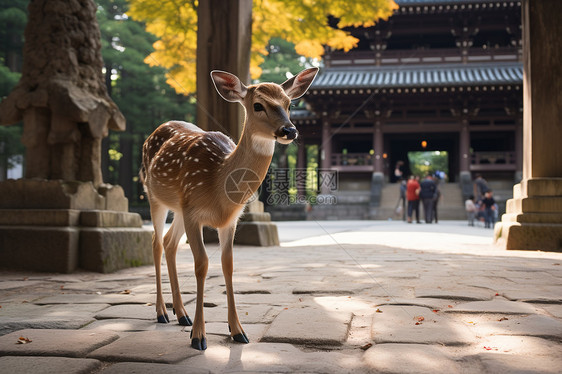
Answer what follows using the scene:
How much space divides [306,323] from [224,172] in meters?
0.88

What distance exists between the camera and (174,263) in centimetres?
287

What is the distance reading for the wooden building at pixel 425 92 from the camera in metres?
21.5

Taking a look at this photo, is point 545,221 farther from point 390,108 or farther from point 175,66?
point 390,108

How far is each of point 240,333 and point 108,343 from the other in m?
0.59

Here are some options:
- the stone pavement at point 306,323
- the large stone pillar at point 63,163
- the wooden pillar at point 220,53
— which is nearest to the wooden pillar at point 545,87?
the stone pavement at point 306,323

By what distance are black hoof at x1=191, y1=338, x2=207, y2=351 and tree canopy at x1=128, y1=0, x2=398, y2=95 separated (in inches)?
330

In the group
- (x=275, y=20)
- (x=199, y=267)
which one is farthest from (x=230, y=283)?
(x=275, y=20)

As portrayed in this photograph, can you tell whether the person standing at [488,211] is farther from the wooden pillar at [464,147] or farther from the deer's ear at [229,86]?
the deer's ear at [229,86]

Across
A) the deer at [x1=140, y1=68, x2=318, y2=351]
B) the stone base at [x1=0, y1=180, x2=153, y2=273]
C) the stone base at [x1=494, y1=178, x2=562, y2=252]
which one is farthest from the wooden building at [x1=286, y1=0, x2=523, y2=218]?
the deer at [x1=140, y1=68, x2=318, y2=351]

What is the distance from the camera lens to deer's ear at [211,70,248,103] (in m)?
2.46

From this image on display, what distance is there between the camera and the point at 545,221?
21.0 feet

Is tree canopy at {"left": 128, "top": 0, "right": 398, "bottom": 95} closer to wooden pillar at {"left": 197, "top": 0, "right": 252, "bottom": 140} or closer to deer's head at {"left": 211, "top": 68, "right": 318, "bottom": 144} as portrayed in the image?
wooden pillar at {"left": 197, "top": 0, "right": 252, "bottom": 140}

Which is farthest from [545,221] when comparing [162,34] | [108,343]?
[162,34]

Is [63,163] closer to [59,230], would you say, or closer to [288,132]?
[59,230]
